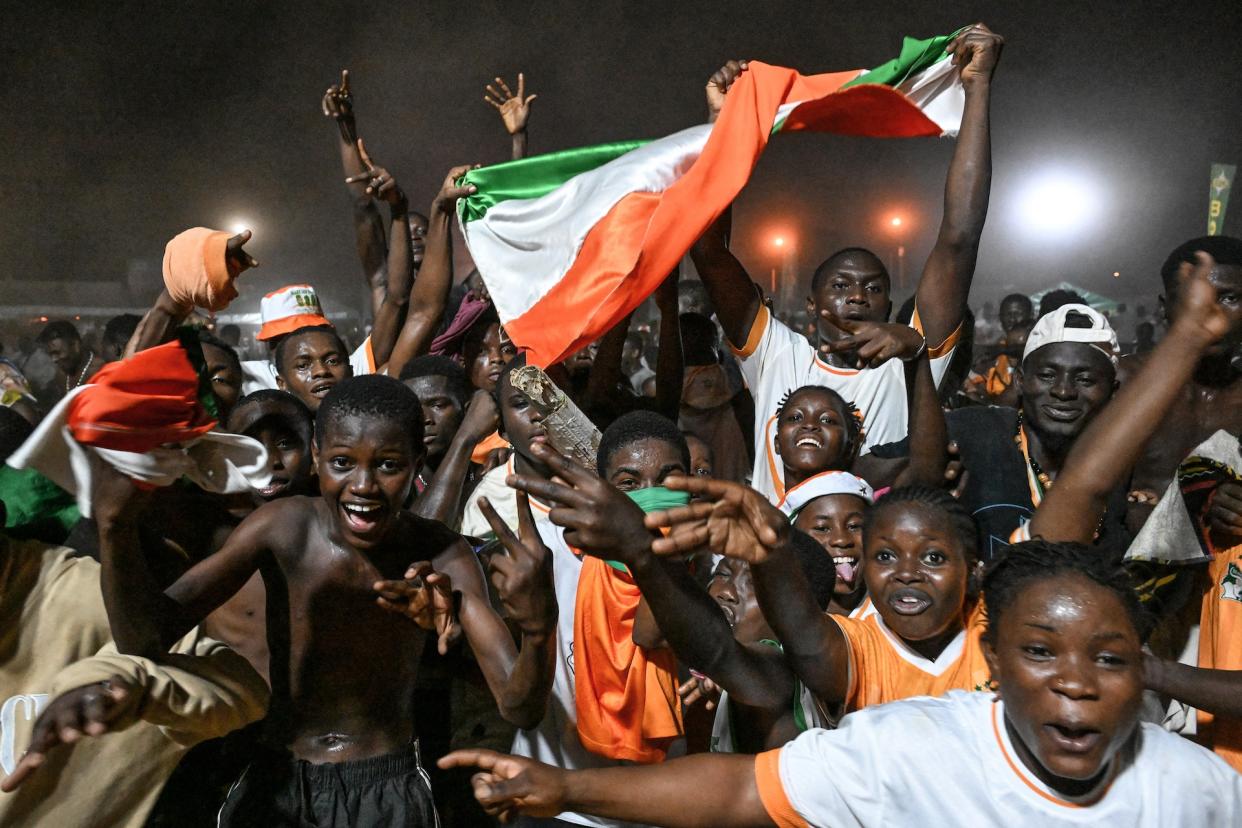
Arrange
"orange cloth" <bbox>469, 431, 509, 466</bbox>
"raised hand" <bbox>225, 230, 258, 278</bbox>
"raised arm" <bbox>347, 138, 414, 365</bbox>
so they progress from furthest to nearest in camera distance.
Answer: "raised arm" <bbox>347, 138, 414, 365</bbox> < "orange cloth" <bbox>469, 431, 509, 466</bbox> < "raised hand" <bbox>225, 230, 258, 278</bbox>

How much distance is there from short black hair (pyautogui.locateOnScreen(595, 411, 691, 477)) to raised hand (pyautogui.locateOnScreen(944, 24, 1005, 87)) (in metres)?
1.94

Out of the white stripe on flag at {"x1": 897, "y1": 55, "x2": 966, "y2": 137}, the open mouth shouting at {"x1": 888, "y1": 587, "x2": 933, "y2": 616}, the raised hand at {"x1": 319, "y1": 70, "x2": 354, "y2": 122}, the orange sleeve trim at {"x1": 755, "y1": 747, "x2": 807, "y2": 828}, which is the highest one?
the raised hand at {"x1": 319, "y1": 70, "x2": 354, "y2": 122}

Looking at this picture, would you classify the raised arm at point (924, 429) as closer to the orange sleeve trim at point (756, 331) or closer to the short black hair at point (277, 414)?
the orange sleeve trim at point (756, 331)

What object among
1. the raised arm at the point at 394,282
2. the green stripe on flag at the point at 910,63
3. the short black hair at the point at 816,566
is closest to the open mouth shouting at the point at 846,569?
the short black hair at the point at 816,566

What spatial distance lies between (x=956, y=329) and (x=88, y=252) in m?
16.3

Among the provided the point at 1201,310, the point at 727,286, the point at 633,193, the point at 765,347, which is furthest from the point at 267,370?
the point at 1201,310

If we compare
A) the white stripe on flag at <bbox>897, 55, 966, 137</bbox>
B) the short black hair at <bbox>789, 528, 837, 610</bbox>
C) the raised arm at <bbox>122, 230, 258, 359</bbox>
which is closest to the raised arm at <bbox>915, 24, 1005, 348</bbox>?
the white stripe on flag at <bbox>897, 55, 966, 137</bbox>

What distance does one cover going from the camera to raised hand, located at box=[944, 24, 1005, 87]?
Answer: 155 inches

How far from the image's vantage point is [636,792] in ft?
7.00

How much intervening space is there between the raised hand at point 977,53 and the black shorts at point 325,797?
326cm

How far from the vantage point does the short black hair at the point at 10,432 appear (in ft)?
9.06

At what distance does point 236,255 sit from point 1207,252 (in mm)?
3336

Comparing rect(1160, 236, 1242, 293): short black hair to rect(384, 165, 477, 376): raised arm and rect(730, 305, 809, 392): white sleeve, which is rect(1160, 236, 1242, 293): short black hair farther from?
rect(384, 165, 477, 376): raised arm

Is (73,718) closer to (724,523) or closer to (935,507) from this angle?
(724,523)
